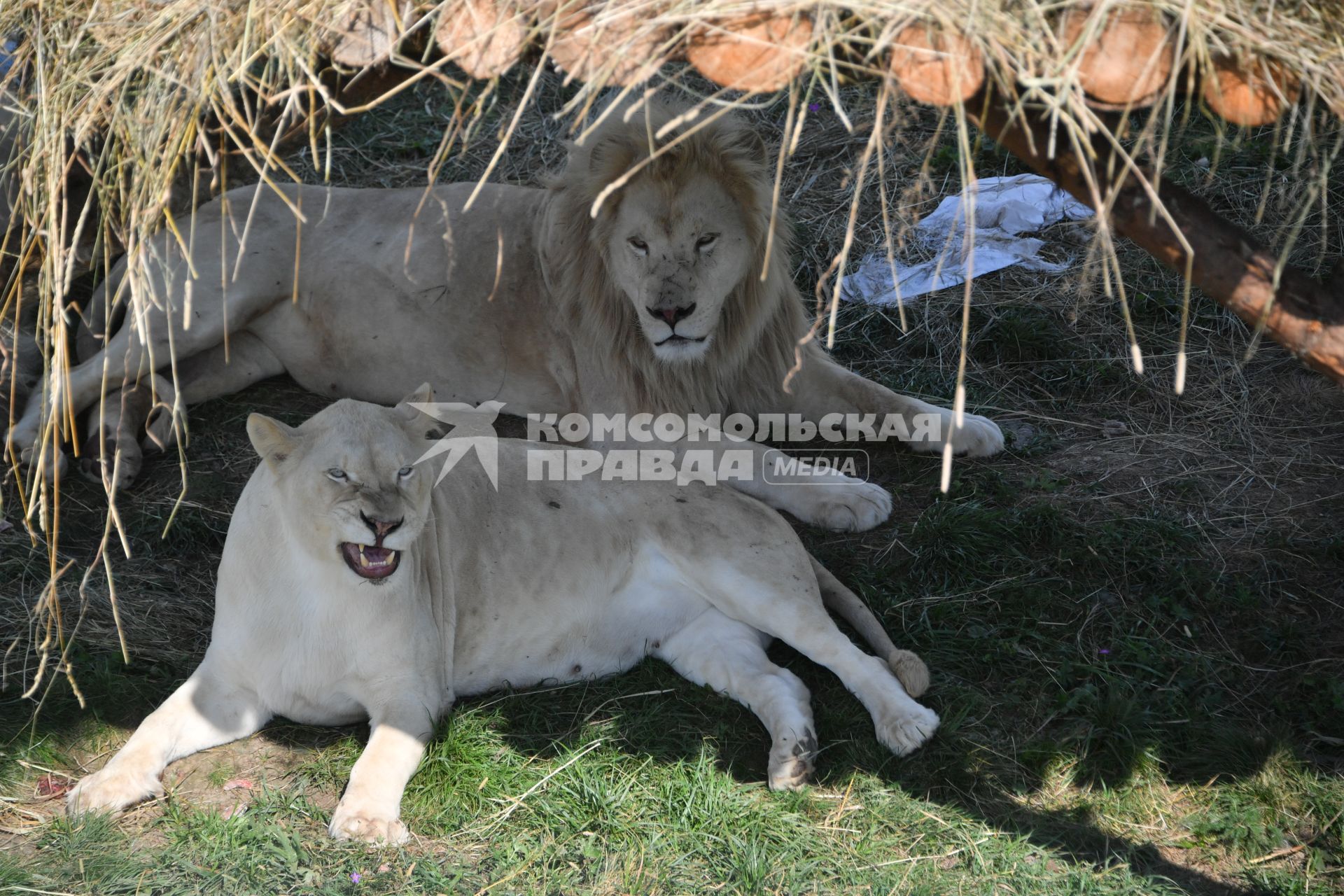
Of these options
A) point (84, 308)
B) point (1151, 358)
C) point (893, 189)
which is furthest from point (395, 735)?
point (893, 189)

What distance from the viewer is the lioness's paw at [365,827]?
325cm

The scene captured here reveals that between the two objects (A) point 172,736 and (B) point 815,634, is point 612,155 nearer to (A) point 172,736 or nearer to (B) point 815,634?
(B) point 815,634

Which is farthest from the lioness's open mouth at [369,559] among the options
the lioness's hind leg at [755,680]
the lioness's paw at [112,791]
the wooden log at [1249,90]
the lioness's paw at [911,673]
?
the wooden log at [1249,90]

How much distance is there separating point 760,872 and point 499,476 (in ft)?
5.30

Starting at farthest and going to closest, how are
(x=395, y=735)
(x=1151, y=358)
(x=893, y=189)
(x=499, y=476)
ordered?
(x=893, y=189), (x=1151, y=358), (x=499, y=476), (x=395, y=735)

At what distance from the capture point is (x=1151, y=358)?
5844mm

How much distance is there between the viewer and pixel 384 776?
11.0 feet

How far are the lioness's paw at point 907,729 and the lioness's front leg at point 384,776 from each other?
1.27 meters

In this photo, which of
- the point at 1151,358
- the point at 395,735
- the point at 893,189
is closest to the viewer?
the point at 395,735

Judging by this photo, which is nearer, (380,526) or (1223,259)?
(1223,259)

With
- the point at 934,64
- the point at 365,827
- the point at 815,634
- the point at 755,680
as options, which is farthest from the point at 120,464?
the point at 934,64

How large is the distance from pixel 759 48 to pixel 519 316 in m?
2.85

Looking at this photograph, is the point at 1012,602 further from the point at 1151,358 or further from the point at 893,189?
the point at 893,189

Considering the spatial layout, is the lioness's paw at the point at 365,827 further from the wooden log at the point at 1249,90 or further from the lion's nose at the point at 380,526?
the wooden log at the point at 1249,90
